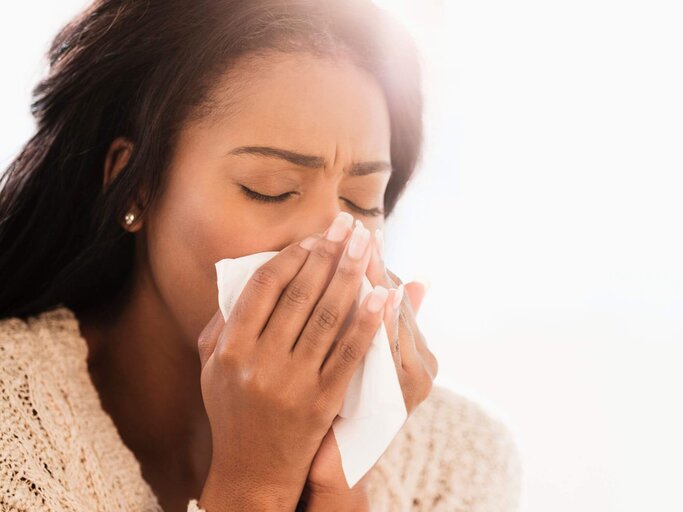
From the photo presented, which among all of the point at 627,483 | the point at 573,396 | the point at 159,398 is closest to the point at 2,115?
the point at 159,398

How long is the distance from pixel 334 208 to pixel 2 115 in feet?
4.37

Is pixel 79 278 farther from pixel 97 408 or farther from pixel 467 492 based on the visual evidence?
pixel 467 492

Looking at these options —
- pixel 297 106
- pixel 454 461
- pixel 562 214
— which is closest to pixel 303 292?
pixel 297 106

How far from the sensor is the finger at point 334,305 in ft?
3.52

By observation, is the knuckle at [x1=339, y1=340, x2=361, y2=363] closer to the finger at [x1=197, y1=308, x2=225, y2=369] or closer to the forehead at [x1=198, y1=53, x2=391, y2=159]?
the finger at [x1=197, y1=308, x2=225, y2=369]

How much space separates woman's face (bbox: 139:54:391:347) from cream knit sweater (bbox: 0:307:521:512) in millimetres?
249

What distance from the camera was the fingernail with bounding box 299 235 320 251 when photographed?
1121mm

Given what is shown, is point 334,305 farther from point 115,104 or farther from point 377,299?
point 115,104

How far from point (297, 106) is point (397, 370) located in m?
0.47

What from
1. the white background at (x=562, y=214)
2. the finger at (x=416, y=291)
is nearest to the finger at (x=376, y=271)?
the finger at (x=416, y=291)

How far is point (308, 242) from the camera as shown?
113 centimetres

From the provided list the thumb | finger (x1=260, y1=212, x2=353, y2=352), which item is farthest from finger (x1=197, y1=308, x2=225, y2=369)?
the thumb

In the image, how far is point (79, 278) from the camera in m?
1.49

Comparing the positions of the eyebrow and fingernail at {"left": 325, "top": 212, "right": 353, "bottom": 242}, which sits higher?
the eyebrow
